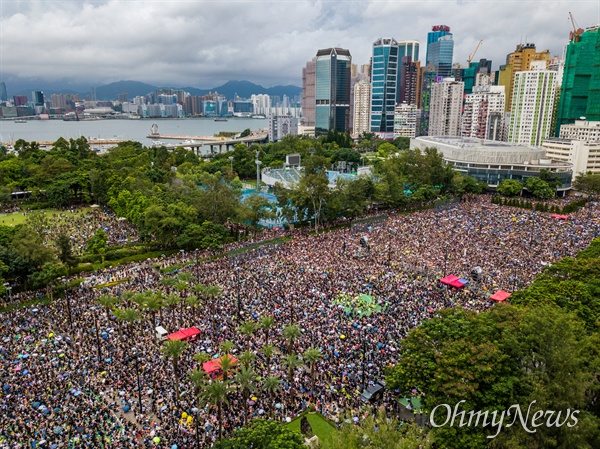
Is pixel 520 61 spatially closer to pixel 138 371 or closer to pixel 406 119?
pixel 406 119

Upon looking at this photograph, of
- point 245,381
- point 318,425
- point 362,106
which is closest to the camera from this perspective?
point 318,425

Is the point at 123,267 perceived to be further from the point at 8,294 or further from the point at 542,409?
the point at 542,409

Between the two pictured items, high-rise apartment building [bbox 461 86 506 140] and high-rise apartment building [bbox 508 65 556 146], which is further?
high-rise apartment building [bbox 461 86 506 140]

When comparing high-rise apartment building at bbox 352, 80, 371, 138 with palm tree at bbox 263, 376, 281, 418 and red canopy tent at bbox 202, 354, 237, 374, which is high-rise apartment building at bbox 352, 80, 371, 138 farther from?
palm tree at bbox 263, 376, 281, 418

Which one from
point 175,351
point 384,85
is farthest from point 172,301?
point 384,85

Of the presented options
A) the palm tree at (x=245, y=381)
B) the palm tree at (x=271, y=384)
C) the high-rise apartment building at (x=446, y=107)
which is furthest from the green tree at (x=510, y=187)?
the high-rise apartment building at (x=446, y=107)

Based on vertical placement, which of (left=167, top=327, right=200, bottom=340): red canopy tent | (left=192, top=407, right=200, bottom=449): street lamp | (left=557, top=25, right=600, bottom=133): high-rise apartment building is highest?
(left=557, top=25, right=600, bottom=133): high-rise apartment building

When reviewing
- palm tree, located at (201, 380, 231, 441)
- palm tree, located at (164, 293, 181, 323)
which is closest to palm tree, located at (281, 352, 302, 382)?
palm tree, located at (201, 380, 231, 441)
